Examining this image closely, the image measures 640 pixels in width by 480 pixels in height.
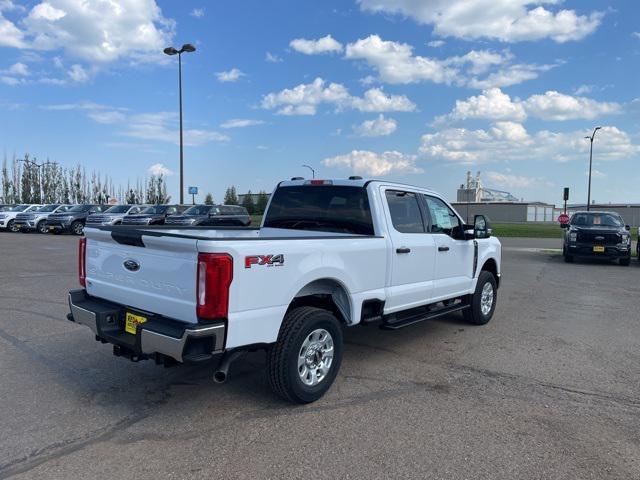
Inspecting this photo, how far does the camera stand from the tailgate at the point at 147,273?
3.64 meters

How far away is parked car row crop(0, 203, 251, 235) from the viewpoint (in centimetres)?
2538

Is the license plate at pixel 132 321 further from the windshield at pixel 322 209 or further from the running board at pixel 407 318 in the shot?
the running board at pixel 407 318

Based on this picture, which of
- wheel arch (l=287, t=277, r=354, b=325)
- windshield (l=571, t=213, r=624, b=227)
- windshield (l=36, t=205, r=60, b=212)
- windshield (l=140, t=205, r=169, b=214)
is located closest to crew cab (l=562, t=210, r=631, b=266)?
windshield (l=571, t=213, r=624, b=227)

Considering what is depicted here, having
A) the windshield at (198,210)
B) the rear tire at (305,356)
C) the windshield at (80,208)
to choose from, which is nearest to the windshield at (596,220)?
the rear tire at (305,356)

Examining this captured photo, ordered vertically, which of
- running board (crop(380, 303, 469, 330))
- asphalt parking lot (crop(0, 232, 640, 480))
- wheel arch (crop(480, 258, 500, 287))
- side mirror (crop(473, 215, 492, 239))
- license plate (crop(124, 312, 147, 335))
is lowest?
asphalt parking lot (crop(0, 232, 640, 480))

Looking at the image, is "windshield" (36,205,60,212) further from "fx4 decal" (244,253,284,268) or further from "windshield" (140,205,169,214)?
"fx4 decal" (244,253,284,268)

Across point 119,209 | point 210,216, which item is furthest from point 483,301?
point 119,209

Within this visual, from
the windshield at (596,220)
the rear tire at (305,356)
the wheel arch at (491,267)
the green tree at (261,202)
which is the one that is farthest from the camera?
the green tree at (261,202)

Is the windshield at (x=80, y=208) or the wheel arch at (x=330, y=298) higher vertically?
the windshield at (x=80, y=208)

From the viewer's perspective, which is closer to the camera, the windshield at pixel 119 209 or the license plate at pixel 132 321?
the license plate at pixel 132 321

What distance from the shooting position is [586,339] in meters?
6.55

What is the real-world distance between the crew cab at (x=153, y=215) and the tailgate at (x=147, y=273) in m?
21.4

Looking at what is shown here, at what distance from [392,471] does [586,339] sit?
4510mm

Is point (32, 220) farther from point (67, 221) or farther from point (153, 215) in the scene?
point (153, 215)
